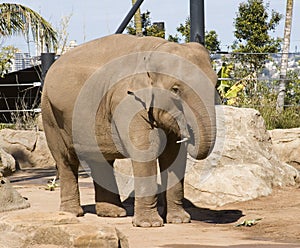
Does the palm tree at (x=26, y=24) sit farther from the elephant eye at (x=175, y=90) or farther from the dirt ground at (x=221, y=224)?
the elephant eye at (x=175, y=90)

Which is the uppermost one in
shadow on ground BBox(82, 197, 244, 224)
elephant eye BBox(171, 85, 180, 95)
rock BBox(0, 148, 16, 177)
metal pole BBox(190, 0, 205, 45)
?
metal pole BBox(190, 0, 205, 45)

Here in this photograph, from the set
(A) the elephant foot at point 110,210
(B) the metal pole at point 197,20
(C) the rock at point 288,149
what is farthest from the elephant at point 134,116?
(C) the rock at point 288,149

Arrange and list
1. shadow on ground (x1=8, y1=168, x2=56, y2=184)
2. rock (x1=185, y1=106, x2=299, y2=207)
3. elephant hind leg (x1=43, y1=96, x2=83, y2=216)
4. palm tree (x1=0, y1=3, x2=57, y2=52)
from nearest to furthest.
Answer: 1. elephant hind leg (x1=43, y1=96, x2=83, y2=216)
2. rock (x1=185, y1=106, x2=299, y2=207)
3. shadow on ground (x1=8, y1=168, x2=56, y2=184)
4. palm tree (x1=0, y1=3, x2=57, y2=52)

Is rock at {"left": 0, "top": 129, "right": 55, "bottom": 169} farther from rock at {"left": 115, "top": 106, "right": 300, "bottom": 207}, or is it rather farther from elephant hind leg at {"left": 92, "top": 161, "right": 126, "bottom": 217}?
elephant hind leg at {"left": 92, "top": 161, "right": 126, "bottom": 217}

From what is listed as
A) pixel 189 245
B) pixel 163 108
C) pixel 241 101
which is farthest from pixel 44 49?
pixel 189 245

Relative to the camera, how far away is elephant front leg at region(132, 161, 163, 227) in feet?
28.4

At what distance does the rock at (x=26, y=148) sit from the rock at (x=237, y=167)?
20.1 feet

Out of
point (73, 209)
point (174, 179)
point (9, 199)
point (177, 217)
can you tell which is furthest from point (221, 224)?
point (9, 199)

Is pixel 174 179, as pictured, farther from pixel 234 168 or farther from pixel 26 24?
pixel 26 24

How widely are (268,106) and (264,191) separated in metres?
7.50

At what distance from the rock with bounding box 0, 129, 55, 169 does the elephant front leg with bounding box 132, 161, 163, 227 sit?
27.0 ft

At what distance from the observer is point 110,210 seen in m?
9.58

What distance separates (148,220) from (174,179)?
2.16 ft

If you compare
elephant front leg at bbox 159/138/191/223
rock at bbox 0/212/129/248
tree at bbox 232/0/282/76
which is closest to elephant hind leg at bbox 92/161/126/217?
elephant front leg at bbox 159/138/191/223
